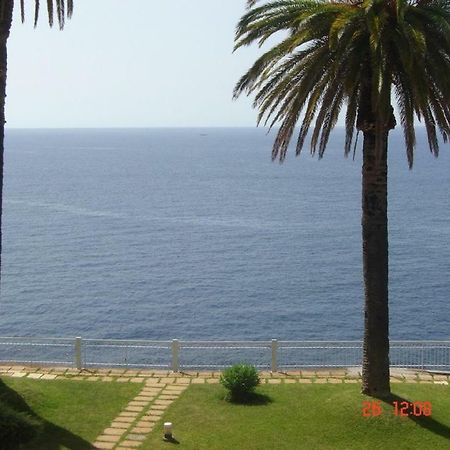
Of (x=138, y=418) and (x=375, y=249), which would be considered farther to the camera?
(x=375, y=249)

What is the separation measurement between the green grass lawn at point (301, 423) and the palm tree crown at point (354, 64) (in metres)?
5.97

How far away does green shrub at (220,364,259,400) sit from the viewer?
17.1m

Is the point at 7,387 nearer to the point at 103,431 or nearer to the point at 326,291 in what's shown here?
the point at 103,431

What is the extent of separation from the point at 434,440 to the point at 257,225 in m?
69.4

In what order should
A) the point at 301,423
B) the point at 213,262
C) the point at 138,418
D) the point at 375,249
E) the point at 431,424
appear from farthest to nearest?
the point at 213,262 → the point at 375,249 → the point at 138,418 → the point at 301,423 → the point at 431,424

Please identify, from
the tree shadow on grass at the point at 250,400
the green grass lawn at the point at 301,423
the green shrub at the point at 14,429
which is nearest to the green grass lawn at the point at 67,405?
the green grass lawn at the point at 301,423

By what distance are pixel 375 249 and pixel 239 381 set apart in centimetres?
448

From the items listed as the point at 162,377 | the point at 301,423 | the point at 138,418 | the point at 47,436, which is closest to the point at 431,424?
the point at 301,423

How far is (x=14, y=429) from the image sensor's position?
11.9 metres

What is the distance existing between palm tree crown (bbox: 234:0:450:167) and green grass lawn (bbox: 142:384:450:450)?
5.97 m

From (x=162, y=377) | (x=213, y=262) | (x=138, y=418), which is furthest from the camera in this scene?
(x=213, y=262)

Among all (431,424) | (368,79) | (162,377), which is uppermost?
(368,79)
